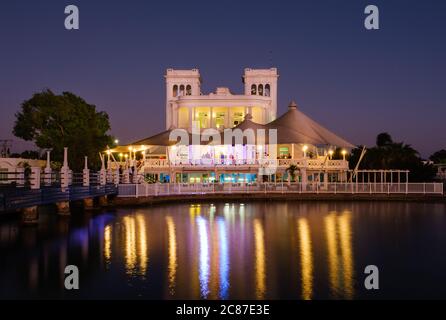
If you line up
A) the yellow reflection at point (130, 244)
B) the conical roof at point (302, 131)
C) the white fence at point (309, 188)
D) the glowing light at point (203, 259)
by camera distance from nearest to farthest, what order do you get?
1. the glowing light at point (203, 259)
2. the yellow reflection at point (130, 244)
3. the white fence at point (309, 188)
4. the conical roof at point (302, 131)

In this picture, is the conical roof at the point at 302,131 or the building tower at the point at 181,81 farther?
the building tower at the point at 181,81

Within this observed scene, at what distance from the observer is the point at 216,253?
780 inches

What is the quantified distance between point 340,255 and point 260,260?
3030 mm

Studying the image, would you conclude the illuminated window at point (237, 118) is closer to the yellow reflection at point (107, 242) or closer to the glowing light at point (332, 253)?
the glowing light at point (332, 253)

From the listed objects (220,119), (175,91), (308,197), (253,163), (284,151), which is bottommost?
(308,197)

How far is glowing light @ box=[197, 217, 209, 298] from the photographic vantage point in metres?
14.3

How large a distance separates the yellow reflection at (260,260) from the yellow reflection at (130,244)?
3779mm

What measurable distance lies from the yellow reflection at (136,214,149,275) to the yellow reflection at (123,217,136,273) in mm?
219

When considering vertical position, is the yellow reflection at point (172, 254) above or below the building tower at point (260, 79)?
below

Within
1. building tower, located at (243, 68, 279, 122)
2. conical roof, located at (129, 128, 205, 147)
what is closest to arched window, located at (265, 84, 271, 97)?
building tower, located at (243, 68, 279, 122)

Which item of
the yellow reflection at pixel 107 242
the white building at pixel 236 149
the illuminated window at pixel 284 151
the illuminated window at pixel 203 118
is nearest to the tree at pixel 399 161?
the white building at pixel 236 149

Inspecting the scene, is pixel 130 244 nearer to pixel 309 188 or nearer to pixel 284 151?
pixel 309 188

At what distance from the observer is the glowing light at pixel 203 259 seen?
14.3 m

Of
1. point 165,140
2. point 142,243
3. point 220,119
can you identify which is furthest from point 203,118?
point 142,243
